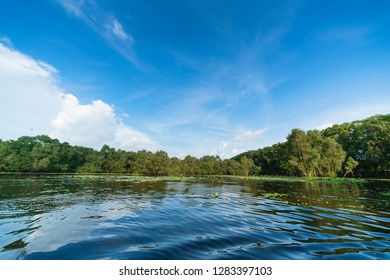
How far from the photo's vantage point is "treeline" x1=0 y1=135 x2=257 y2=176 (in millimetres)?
86125

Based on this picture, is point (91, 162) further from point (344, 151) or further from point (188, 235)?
point (188, 235)

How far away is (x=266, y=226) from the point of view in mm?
8156

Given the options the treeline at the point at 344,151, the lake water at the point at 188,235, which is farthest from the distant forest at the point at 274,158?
the lake water at the point at 188,235

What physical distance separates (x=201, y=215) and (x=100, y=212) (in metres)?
5.25

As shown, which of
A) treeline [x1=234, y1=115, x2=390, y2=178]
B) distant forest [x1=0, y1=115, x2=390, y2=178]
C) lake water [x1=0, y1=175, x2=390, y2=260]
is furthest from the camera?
distant forest [x1=0, y1=115, x2=390, y2=178]

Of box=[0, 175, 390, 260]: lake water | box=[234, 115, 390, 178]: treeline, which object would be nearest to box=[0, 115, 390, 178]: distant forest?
box=[234, 115, 390, 178]: treeline

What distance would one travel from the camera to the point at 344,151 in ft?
224

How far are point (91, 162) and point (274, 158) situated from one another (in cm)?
9789

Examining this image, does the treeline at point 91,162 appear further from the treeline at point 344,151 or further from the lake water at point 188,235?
the lake water at point 188,235

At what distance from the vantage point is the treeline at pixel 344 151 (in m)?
61.0

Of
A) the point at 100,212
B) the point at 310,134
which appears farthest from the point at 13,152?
the point at 310,134

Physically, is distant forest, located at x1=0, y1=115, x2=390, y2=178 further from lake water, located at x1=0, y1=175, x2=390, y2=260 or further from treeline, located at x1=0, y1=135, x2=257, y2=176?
lake water, located at x1=0, y1=175, x2=390, y2=260

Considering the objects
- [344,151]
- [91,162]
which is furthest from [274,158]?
[91,162]

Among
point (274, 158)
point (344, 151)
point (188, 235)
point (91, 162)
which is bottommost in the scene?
point (188, 235)
